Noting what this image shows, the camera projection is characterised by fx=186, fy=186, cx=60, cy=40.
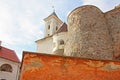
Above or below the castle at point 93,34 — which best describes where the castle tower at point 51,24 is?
above

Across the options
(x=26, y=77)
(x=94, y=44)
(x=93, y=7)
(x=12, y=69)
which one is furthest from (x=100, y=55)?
(x=12, y=69)

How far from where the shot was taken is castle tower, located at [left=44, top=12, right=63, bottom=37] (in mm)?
29812

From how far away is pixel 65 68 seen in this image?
779 cm

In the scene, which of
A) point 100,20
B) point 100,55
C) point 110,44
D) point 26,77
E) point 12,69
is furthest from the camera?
point 12,69

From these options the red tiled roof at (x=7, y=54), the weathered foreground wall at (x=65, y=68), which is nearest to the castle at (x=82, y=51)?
the weathered foreground wall at (x=65, y=68)

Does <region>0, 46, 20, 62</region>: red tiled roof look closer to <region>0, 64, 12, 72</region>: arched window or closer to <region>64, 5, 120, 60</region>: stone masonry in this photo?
<region>0, 64, 12, 72</region>: arched window

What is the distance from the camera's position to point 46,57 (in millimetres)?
7922

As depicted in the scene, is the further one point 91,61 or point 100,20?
point 100,20

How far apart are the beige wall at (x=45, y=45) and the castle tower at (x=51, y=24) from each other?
577cm

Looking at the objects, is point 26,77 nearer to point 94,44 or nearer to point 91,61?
point 91,61

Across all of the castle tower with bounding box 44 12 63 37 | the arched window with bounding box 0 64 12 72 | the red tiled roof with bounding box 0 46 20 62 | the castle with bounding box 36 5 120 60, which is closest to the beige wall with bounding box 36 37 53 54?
the red tiled roof with bounding box 0 46 20 62

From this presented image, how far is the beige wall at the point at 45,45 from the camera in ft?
72.2

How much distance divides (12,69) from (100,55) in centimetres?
1176

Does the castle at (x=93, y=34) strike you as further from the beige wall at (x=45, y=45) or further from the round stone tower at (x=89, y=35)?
the beige wall at (x=45, y=45)
